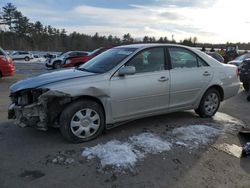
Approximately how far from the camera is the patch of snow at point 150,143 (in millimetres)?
4696

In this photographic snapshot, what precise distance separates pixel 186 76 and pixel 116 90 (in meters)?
1.68

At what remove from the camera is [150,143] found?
4.91 m

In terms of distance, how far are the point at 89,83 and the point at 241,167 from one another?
→ 101 inches

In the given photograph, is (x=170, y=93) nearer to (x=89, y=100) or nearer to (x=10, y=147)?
(x=89, y=100)

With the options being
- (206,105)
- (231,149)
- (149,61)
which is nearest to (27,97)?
(149,61)

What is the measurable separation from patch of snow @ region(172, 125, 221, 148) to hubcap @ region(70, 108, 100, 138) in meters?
1.41

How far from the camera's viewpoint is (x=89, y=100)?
500 centimetres

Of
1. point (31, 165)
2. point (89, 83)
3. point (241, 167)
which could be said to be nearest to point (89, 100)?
A: point (89, 83)

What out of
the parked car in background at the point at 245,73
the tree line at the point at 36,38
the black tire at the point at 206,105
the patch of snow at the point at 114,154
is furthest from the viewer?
the tree line at the point at 36,38

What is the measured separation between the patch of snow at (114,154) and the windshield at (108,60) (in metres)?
1.32

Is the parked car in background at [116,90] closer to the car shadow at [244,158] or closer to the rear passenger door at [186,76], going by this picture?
the rear passenger door at [186,76]

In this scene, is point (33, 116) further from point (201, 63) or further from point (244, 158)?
point (201, 63)

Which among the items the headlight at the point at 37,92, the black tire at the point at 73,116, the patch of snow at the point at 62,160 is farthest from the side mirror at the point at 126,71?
the patch of snow at the point at 62,160

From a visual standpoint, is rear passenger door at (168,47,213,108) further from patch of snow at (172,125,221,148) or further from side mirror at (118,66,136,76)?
side mirror at (118,66,136,76)
